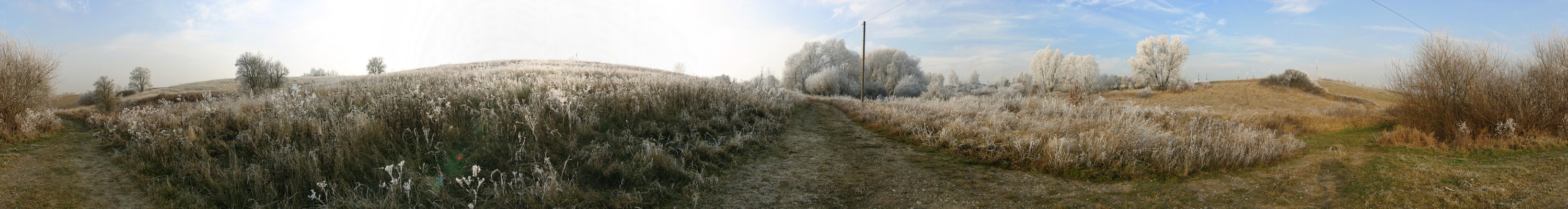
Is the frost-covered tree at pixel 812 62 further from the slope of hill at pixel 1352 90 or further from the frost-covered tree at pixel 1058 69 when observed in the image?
the slope of hill at pixel 1352 90

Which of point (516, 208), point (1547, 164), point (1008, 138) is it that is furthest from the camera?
point (1008, 138)

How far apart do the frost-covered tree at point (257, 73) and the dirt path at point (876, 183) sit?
101ft

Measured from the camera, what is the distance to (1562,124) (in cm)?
853

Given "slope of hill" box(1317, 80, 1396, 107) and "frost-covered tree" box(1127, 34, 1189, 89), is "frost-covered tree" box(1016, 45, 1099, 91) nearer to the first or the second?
"frost-covered tree" box(1127, 34, 1189, 89)

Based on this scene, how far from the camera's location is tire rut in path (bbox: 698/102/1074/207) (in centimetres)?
536

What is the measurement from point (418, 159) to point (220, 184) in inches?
59.6

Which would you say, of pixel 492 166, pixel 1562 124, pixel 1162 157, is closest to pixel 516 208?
pixel 492 166

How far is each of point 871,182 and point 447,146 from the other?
14.5ft

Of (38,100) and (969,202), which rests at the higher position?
(38,100)

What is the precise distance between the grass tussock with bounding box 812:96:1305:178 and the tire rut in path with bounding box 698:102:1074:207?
339mm

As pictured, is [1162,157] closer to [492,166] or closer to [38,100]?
[492,166]

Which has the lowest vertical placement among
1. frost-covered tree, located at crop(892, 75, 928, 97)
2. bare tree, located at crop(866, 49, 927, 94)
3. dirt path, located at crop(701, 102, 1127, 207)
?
dirt path, located at crop(701, 102, 1127, 207)

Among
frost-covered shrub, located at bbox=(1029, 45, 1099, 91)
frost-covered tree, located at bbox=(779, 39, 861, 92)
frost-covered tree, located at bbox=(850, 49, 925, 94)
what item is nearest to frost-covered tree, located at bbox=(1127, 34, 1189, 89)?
frost-covered shrub, located at bbox=(1029, 45, 1099, 91)

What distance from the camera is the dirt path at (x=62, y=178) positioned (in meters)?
5.16
